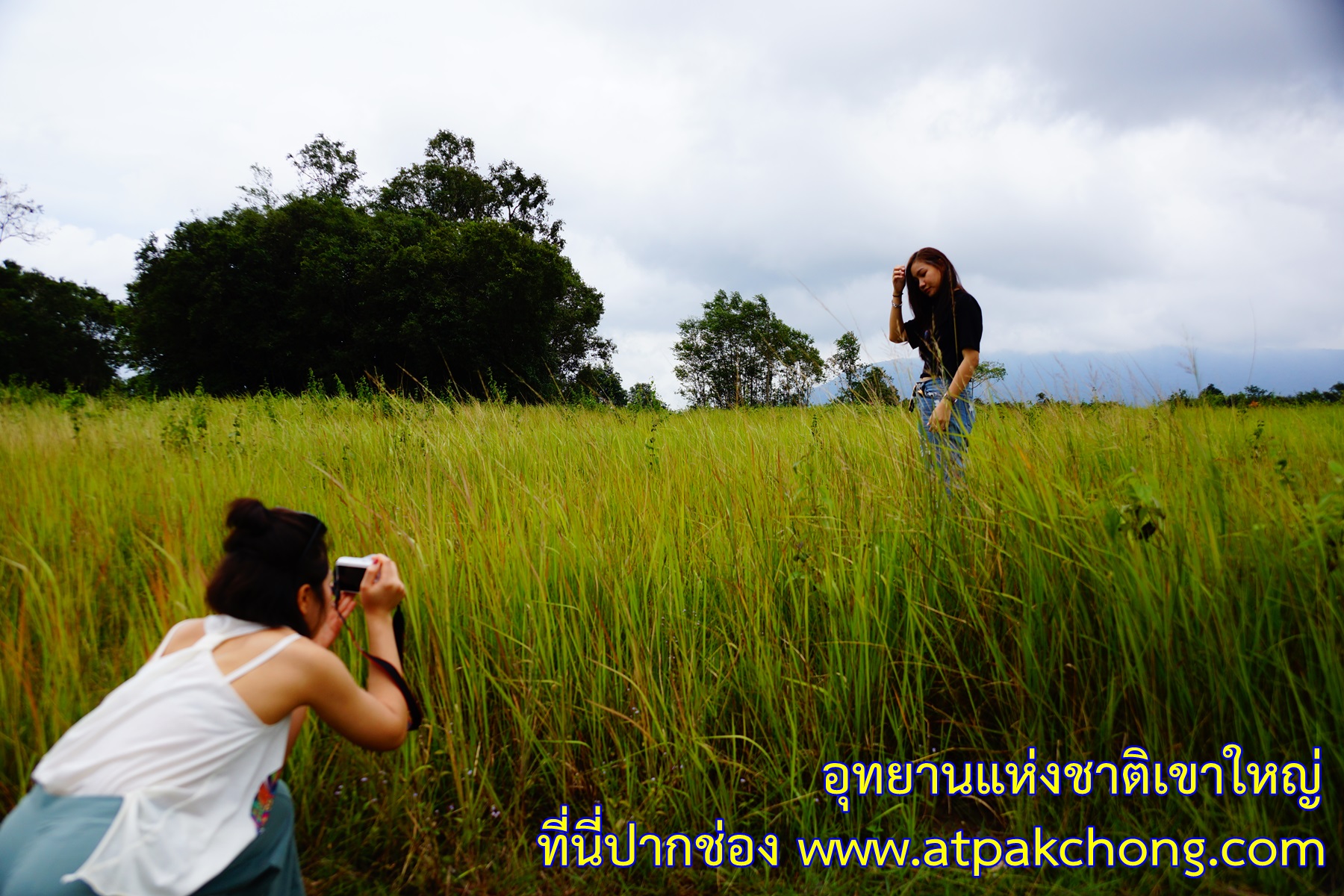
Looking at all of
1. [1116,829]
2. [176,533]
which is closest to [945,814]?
[1116,829]

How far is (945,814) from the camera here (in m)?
1.92

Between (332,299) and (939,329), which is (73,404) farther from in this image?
(332,299)

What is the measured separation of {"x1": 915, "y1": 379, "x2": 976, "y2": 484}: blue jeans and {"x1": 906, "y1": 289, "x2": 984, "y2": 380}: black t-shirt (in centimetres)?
15

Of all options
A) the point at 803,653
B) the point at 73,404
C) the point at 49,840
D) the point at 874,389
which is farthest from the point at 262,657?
the point at 73,404

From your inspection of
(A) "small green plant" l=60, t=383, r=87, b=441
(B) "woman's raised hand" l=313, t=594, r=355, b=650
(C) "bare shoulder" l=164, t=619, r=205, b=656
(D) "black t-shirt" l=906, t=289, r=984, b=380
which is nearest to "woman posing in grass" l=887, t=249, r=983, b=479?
(D) "black t-shirt" l=906, t=289, r=984, b=380

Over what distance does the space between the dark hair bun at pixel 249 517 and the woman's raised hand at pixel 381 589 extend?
0.93 feet

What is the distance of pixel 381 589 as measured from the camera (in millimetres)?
1639

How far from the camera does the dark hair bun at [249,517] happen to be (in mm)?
1406

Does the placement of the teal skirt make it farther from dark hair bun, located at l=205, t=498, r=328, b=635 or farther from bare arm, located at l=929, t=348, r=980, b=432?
bare arm, located at l=929, t=348, r=980, b=432

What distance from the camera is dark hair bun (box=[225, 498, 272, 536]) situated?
1.41 metres

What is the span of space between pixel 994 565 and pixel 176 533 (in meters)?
3.19

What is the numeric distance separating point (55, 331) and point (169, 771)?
33.5 m

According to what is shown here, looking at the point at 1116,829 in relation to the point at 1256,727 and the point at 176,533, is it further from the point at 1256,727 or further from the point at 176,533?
the point at 176,533

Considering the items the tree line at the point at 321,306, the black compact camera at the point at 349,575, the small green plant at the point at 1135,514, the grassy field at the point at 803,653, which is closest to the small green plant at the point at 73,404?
the grassy field at the point at 803,653
